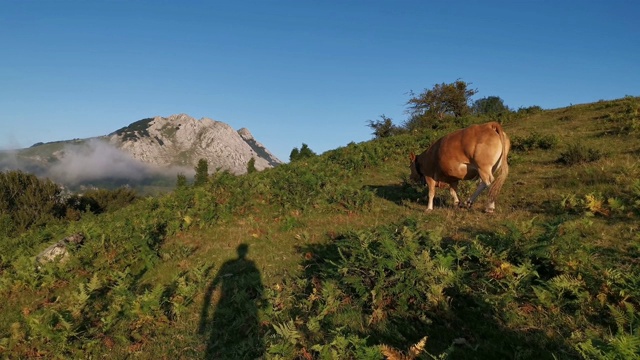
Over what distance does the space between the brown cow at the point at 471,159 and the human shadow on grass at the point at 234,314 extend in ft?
23.1

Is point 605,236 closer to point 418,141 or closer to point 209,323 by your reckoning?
point 209,323

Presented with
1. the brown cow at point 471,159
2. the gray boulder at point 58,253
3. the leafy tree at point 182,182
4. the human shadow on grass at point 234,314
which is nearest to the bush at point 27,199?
the leafy tree at point 182,182

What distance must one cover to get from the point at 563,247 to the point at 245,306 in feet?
18.5

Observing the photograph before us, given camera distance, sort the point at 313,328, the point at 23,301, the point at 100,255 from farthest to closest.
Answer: the point at 100,255, the point at 23,301, the point at 313,328

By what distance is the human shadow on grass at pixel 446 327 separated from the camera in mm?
4336

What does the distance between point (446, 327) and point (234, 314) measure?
12.7ft

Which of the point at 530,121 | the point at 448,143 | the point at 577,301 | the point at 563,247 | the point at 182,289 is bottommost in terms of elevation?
the point at 182,289

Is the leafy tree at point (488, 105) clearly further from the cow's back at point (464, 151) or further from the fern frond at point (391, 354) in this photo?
the fern frond at point (391, 354)

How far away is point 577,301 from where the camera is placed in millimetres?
4883

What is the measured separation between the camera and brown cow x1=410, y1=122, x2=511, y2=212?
11.1 m

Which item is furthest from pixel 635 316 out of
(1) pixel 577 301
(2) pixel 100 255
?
(2) pixel 100 255

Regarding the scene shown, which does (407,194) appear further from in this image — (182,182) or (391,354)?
(182,182)

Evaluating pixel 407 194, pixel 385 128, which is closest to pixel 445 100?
pixel 385 128

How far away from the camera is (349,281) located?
630 cm
